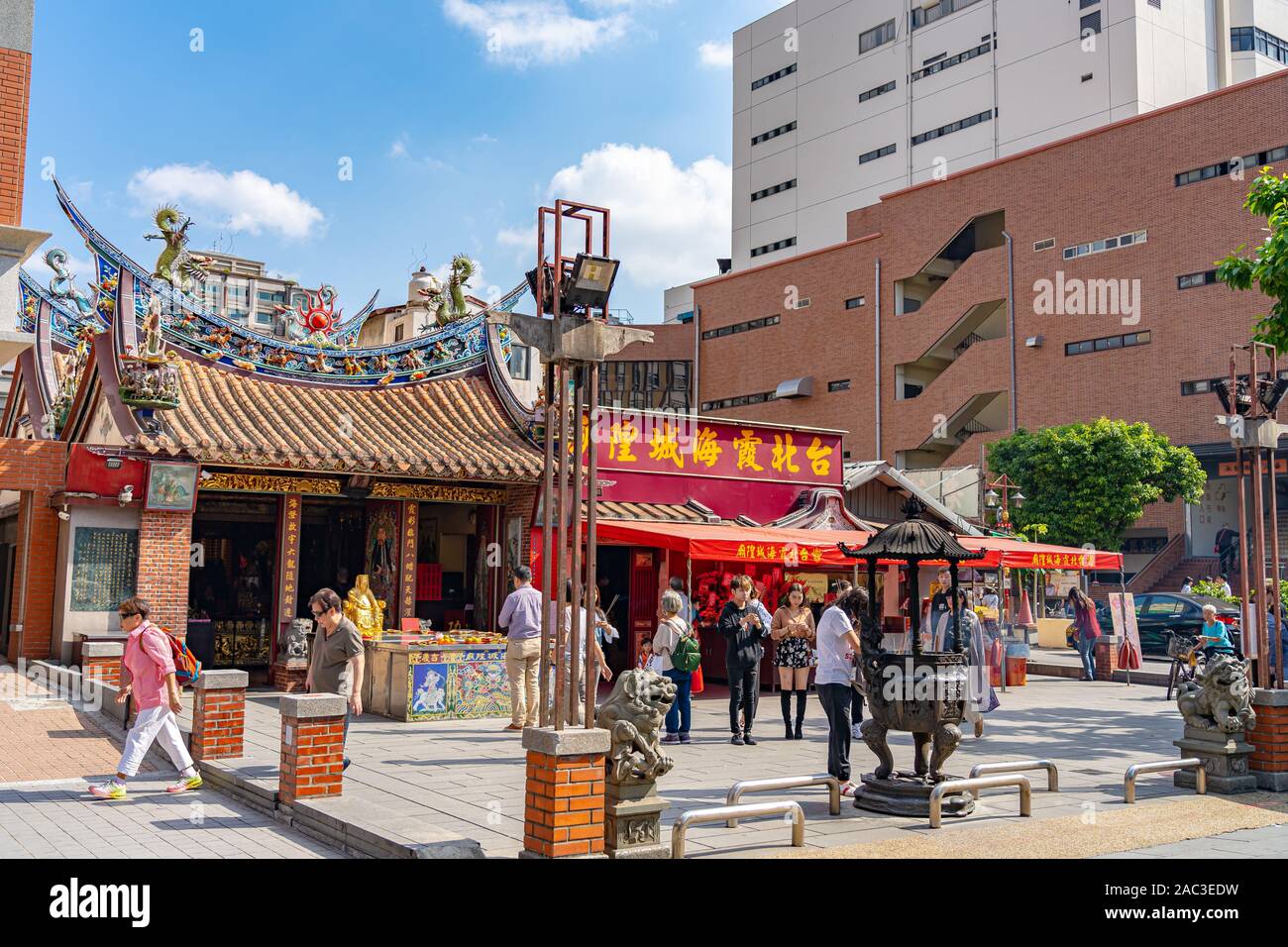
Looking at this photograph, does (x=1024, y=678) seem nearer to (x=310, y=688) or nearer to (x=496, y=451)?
(x=496, y=451)

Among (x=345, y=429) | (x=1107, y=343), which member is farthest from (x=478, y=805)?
(x=1107, y=343)

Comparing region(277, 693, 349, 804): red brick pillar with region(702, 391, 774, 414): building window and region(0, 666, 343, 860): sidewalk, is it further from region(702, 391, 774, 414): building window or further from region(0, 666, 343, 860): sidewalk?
region(702, 391, 774, 414): building window

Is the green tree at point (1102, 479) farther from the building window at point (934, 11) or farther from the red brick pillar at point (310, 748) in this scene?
the red brick pillar at point (310, 748)

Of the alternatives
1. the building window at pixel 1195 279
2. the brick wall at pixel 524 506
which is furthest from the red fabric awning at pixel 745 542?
the building window at pixel 1195 279

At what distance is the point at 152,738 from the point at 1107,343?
3708 cm

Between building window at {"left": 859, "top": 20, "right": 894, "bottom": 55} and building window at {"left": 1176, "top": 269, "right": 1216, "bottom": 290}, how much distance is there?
2445 cm

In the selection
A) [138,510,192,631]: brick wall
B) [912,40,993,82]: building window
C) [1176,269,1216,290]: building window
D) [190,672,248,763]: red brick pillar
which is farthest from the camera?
[912,40,993,82]: building window

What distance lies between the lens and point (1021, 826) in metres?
7.67

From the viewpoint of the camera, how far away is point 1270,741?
9547 millimetres

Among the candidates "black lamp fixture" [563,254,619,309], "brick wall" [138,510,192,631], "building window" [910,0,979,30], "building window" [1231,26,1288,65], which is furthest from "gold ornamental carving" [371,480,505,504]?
"building window" [1231,26,1288,65]

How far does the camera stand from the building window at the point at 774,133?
59.5 meters

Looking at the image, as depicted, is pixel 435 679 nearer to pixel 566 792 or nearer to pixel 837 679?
pixel 837 679

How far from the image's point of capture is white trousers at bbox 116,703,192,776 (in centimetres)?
853

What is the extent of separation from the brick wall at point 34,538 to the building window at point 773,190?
1924 inches
